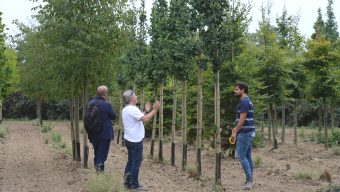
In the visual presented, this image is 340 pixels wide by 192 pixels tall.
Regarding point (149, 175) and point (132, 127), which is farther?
point (149, 175)

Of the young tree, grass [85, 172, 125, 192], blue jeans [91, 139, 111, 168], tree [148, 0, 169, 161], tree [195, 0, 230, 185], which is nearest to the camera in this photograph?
grass [85, 172, 125, 192]

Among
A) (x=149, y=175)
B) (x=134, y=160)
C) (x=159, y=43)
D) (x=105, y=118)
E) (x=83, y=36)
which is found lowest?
(x=149, y=175)

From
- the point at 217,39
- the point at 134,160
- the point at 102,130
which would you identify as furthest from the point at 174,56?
the point at 134,160

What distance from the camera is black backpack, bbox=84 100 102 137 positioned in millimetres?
10094

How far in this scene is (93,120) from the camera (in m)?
10.1

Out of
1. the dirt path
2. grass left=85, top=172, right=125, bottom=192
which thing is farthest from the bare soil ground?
grass left=85, top=172, right=125, bottom=192

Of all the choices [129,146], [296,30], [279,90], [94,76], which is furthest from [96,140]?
[296,30]

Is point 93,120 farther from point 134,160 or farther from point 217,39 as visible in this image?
point 217,39

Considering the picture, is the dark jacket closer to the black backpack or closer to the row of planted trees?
the black backpack

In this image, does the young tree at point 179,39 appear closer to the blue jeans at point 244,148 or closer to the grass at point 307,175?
the grass at point 307,175

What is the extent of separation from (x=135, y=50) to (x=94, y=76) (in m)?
6.22

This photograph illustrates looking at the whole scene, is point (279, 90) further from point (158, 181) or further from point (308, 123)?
point (308, 123)

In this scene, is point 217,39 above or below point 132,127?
above

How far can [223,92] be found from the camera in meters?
17.1
